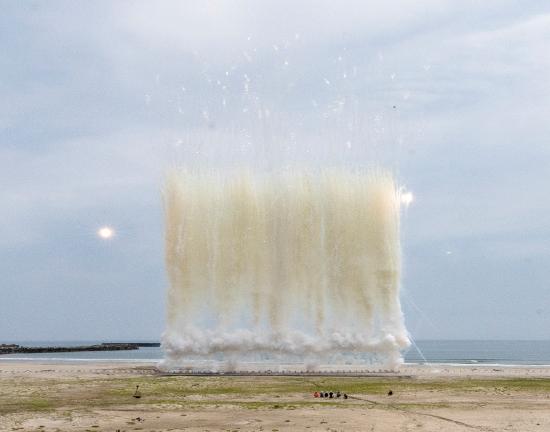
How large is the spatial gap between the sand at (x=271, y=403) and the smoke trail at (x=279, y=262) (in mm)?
5714

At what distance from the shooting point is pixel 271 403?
4212 cm

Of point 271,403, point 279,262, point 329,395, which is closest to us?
point 271,403

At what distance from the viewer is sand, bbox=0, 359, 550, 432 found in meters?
34.2

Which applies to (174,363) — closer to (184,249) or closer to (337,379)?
(184,249)

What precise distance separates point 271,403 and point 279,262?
25.4 metres

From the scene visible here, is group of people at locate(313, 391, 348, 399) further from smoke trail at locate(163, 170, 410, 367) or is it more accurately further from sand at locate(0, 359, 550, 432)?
smoke trail at locate(163, 170, 410, 367)

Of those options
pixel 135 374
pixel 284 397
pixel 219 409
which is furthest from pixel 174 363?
pixel 219 409

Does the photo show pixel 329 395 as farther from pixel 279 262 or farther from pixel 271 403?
pixel 279 262

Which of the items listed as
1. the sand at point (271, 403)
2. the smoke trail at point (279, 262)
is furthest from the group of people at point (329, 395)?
the smoke trail at point (279, 262)

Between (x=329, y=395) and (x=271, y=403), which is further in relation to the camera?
(x=329, y=395)

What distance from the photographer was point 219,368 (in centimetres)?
6725

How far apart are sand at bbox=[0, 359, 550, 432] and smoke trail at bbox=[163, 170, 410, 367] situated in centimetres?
571

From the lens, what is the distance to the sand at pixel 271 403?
34.2 meters

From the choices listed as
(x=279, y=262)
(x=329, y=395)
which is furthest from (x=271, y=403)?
(x=279, y=262)
